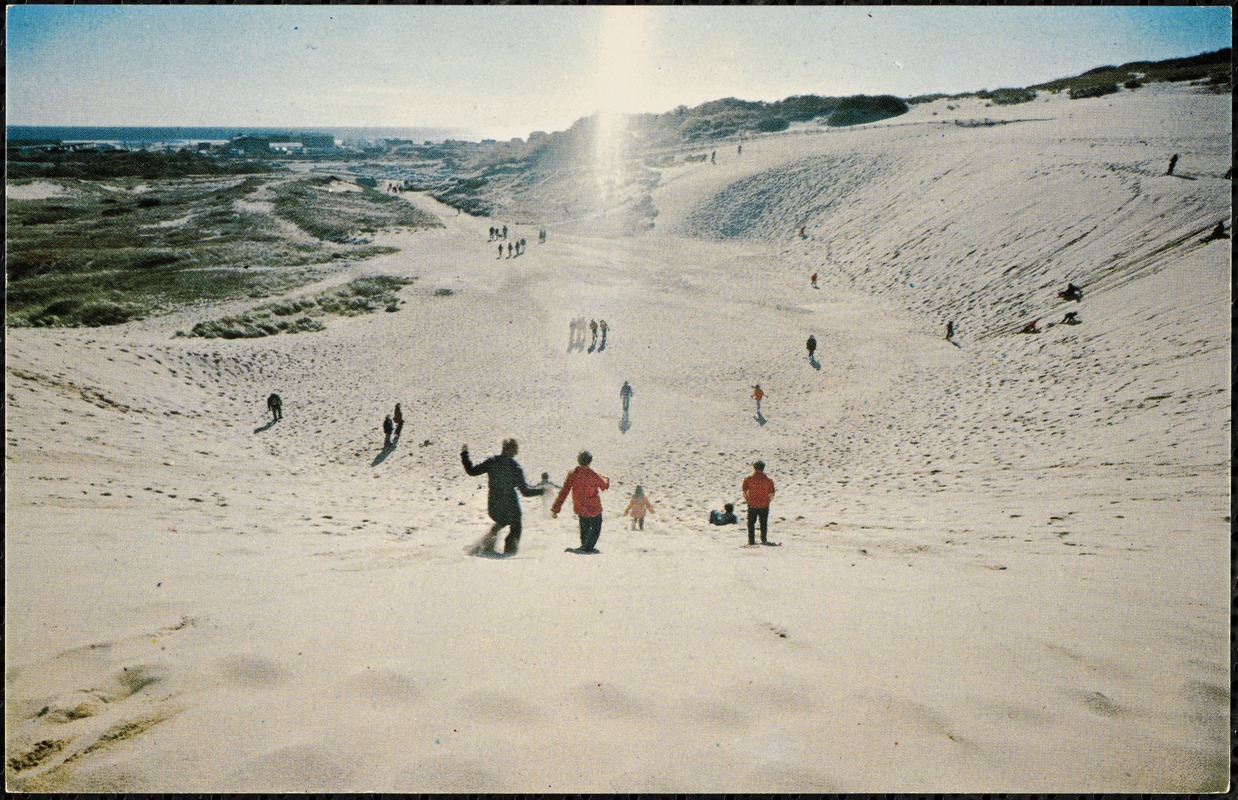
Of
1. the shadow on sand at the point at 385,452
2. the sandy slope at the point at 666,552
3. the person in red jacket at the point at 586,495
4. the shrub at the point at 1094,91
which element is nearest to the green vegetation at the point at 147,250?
the sandy slope at the point at 666,552

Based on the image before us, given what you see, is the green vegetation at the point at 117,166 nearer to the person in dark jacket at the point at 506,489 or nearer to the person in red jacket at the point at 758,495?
the person in dark jacket at the point at 506,489

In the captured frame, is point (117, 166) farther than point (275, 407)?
Yes

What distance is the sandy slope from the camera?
2672 mm

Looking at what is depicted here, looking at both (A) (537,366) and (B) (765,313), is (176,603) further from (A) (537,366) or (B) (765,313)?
(B) (765,313)

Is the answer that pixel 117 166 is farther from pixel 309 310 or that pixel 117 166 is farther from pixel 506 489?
pixel 506 489

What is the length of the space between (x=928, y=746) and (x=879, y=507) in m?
8.38

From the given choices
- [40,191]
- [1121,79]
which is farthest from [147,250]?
[1121,79]

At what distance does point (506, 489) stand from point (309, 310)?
24543 millimetres

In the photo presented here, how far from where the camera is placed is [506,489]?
6566 mm

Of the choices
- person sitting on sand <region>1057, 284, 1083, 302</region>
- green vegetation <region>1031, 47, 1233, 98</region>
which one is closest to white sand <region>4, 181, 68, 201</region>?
person sitting on sand <region>1057, 284, 1083, 302</region>

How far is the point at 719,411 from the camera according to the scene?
17.8m

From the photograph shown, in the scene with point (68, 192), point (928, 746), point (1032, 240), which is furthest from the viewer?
point (68, 192)

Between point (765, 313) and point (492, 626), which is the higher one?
point (765, 313)

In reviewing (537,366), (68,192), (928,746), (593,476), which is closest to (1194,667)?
(928,746)
